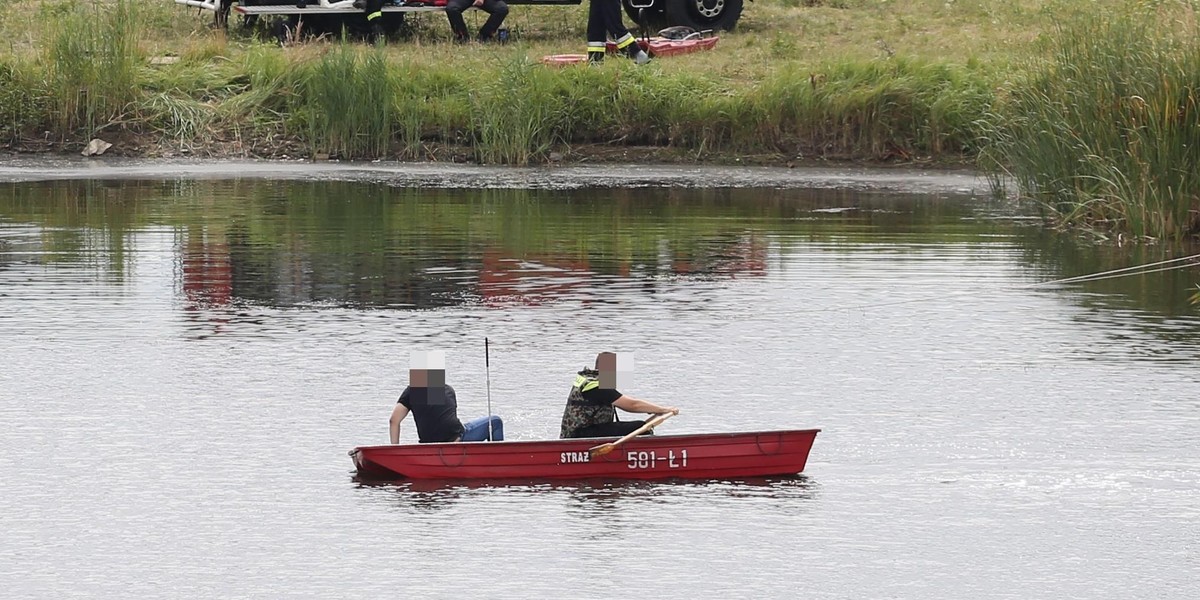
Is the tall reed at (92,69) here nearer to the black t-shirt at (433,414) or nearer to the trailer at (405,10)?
the trailer at (405,10)

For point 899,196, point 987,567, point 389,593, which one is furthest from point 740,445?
point 899,196

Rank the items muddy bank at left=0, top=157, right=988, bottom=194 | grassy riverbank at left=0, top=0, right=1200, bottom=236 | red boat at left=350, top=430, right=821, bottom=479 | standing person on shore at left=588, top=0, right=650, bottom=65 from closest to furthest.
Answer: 1. red boat at left=350, top=430, right=821, bottom=479
2. muddy bank at left=0, top=157, right=988, bottom=194
3. grassy riverbank at left=0, top=0, right=1200, bottom=236
4. standing person on shore at left=588, top=0, right=650, bottom=65

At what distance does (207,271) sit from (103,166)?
10.9 m

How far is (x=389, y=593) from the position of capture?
1072 cm

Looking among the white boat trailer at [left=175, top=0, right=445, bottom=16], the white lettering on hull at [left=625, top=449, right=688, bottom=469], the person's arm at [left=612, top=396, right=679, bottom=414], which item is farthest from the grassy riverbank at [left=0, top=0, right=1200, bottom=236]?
the white lettering on hull at [left=625, top=449, right=688, bottom=469]

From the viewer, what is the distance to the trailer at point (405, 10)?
115ft

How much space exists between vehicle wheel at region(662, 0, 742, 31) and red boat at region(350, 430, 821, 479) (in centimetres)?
2369

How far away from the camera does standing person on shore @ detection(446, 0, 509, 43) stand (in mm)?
34781

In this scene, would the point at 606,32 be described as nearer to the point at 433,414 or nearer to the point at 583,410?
the point at 583,410

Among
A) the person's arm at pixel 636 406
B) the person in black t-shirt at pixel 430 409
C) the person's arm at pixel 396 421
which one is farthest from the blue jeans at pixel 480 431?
the person's arm at pixel 636 406

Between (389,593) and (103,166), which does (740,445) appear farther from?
(103,166)

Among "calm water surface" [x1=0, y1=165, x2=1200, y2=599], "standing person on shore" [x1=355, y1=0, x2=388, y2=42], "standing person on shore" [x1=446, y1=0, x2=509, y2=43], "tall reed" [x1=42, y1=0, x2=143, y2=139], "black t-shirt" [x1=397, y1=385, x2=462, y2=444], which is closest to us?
"calm water surface" [x1=0, y1=165, x2=1200, y2=599]

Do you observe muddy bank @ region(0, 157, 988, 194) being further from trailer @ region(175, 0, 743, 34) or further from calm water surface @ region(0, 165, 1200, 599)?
trailer @ region(175, 0, 743, 34)

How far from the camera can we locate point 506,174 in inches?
1231
